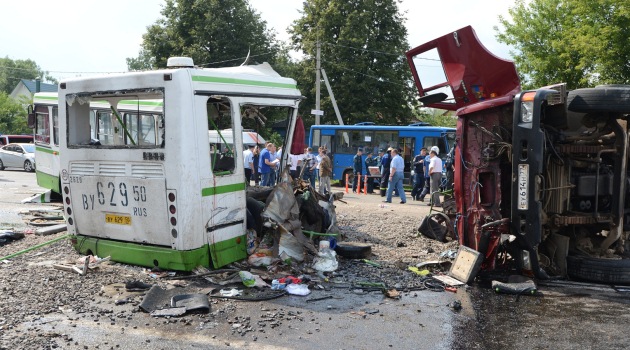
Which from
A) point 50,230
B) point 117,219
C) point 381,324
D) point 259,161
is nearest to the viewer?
point 381,324

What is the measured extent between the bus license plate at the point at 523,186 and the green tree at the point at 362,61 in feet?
103

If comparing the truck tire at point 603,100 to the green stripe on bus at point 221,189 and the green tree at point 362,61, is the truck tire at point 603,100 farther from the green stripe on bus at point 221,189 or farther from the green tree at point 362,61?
the green tree at point 362,61

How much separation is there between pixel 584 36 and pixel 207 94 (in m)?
19.5

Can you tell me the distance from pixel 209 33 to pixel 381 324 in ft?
127

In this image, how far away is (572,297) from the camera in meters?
6.57

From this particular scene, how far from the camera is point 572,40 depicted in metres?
22.5

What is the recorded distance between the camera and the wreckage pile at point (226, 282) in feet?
18.0

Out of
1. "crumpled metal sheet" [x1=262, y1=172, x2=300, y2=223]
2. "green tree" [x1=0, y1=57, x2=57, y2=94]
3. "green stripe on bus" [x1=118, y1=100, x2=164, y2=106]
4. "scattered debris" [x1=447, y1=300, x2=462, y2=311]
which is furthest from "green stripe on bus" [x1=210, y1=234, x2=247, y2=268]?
"green tree" [x1=0, y1=57, x2=57, y2=94]

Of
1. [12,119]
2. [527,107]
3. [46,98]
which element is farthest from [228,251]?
[12,119]

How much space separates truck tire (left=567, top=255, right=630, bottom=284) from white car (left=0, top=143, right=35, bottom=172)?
1237 inches

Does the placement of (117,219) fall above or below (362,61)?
below

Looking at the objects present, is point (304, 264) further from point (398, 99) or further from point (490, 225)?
point (398, 99)

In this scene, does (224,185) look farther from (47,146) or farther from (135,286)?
(47,146)

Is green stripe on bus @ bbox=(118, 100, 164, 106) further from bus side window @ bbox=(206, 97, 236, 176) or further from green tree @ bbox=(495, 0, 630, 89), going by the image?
green tree @ bbox=(495, 0, 630, 89)
